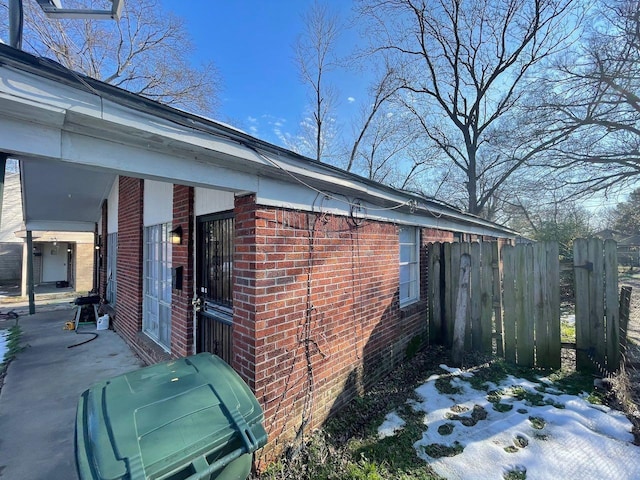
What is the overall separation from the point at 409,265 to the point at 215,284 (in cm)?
365

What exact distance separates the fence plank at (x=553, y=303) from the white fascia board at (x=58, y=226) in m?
14.2

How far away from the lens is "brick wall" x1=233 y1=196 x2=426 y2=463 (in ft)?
8.98

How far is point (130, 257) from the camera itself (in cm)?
634

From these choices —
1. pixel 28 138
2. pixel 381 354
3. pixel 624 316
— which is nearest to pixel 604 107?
pixel 624 316

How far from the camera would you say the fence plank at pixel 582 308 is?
444cm

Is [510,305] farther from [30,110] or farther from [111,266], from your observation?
[111,266]

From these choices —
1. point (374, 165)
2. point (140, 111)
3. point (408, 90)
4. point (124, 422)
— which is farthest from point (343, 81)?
point (124, 422)

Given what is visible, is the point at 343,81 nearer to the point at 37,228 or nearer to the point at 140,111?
the point at 37,228

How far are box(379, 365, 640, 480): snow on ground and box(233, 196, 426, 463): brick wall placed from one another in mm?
834

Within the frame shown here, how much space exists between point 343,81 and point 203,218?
46.6ft

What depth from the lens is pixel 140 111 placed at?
6.05 feet

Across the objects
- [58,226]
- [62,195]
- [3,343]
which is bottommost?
[3,343]

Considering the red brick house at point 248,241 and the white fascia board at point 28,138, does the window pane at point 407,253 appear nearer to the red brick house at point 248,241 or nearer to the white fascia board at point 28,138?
the red brick house at point 248,241

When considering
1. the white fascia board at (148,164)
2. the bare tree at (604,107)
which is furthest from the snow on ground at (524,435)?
the bare tree at (604,107)
